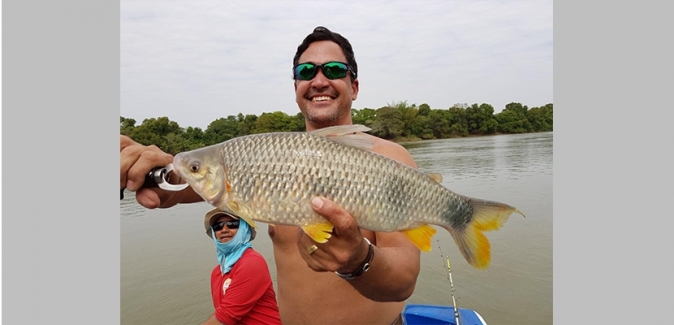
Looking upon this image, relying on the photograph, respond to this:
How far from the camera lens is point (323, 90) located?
2.42m

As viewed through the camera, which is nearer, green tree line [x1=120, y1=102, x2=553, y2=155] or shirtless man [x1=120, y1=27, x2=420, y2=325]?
shirtless man [x1=120, y1=27, x2=420, y2=325]

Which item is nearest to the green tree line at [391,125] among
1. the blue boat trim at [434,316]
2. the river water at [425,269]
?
the river water at [425,269]

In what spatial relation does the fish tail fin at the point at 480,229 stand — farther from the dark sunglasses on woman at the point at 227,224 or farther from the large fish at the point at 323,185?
the dark sunglasses on woman at the point at 227,224

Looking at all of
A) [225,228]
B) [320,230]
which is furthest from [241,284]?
[320,230]

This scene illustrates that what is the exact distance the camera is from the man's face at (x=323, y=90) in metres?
2.40

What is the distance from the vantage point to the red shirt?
2660 millimetres

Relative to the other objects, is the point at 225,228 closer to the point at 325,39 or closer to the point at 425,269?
the point at 325,39

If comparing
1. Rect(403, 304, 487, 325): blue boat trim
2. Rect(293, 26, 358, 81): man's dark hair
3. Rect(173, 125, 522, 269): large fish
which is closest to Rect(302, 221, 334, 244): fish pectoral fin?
Rect(173, 125, 522, 269): large fish

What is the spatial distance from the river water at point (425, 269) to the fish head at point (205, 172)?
4.96m

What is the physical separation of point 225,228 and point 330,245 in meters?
1.80

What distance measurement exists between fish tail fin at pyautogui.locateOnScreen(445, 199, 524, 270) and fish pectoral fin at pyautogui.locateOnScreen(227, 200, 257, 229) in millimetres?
790

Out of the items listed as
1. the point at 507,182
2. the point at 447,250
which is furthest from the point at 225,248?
the point at 507,182

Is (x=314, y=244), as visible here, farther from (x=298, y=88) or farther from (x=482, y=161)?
(x=482, y=161)

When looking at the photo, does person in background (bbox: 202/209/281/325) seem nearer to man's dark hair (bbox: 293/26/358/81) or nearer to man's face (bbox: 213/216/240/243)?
man's face (bbox: 213/216/240/243)
